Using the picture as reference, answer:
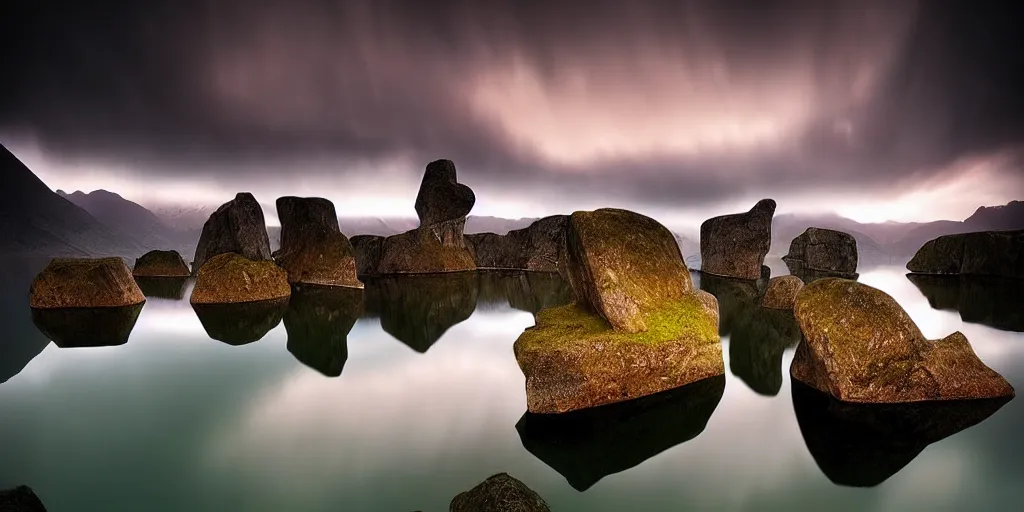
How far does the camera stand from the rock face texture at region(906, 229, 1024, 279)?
127 ft

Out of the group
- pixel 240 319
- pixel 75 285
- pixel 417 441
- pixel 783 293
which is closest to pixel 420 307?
pixel 240 319

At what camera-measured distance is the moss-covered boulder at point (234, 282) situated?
72.9 ft

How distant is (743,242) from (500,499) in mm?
39918

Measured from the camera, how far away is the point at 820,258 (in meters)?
47.9

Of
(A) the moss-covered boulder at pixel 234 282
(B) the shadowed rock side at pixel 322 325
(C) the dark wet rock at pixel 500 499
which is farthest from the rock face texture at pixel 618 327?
(A) the moss-covered boulder at pixel 234 282

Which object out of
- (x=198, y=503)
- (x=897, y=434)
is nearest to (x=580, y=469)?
(x=198, y=503)

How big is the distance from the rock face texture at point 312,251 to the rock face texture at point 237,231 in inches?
116

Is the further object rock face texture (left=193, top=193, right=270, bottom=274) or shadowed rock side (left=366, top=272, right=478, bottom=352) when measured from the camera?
rock face texture (left=193, top=193, right=270, bottom=274)

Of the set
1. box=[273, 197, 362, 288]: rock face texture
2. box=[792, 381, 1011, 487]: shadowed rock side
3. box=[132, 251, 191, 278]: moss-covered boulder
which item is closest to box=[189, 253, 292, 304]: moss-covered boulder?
box=[273, 197, 362, 288]: rock face texture

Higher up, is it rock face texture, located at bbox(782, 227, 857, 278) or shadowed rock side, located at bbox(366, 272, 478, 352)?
rock face texture, located at bbox(782, 227, 857, 278)

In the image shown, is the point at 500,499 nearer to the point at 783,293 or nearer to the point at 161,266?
the point at 783,293

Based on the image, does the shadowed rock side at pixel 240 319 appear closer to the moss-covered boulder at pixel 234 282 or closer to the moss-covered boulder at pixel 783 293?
the moss-covered boulder at pixel 234 282

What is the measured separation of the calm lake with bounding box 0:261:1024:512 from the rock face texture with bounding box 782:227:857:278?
38.8m

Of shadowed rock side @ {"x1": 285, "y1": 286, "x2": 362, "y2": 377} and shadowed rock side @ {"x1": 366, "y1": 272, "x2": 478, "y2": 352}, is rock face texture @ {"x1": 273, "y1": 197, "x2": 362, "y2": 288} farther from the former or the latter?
shadowed rock side @ {"x1": 285, "y1": 286, "x2": 362, "y2": 377}
